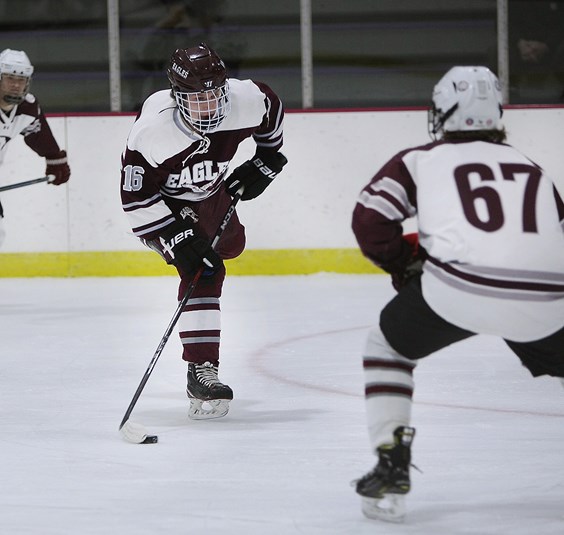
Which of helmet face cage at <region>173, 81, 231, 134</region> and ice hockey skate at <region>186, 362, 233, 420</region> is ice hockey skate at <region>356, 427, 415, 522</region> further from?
helmet face cage at <region>173, 81, 231, 134</region>

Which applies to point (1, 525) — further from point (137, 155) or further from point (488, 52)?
point (488, 52)

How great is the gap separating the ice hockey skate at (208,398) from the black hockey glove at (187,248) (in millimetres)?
304

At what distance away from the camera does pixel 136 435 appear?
9.23 feet

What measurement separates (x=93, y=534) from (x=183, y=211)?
1315 mm

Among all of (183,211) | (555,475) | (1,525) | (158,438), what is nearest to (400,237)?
(555,475)

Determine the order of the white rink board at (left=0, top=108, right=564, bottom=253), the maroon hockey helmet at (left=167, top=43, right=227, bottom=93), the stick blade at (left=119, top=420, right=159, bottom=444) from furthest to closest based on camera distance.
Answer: the white rink board at (left=0, top=108, right=564, bottom=253) → the maroon hockey helmet at (left=167, top=43, right=227, bottom=93) → the stick blade at (left=119, top=420, right=159, bottom=444)

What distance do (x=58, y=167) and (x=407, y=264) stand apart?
3755mm

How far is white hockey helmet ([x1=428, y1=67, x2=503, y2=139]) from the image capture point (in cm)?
210

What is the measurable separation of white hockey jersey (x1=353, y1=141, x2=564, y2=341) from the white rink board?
4.45 m

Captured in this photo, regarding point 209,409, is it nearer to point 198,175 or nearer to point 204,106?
point 198,175

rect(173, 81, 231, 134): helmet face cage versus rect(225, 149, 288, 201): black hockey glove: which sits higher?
rect(173, 81, 231, 134): helmet face cage


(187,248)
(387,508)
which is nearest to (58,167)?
(187,248)

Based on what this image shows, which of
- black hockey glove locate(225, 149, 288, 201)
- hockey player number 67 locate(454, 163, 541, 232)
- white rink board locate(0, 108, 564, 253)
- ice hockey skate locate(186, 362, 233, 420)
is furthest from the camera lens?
white rink board locate(0, 108, 564, 253)

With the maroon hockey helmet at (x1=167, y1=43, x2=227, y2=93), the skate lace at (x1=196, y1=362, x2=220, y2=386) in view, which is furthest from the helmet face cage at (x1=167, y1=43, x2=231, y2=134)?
the skate lace at (x1=196, y1=362, x2=220, y2=386)
